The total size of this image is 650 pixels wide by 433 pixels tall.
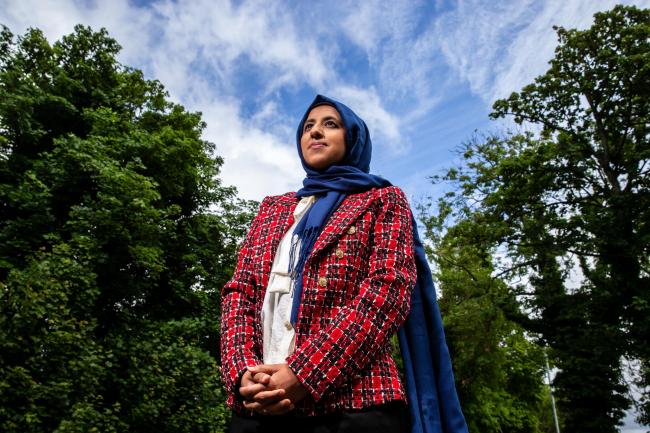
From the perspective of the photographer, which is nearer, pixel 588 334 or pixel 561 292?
pixel 588 334

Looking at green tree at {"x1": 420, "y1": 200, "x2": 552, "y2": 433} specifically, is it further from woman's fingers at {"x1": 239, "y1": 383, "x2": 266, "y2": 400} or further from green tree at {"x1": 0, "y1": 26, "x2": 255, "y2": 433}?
woman's fingers at {"x1": 239, "y1": 383, "x2": 266, "y2": 400}

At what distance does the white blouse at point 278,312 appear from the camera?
5.15 ft

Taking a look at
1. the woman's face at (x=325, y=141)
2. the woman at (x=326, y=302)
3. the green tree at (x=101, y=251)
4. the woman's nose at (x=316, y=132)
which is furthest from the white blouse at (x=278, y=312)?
the green tree at (x=101, y=251)

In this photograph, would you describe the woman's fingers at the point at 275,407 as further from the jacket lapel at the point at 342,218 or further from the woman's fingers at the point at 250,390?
the jacket lapel at the point at 342,218

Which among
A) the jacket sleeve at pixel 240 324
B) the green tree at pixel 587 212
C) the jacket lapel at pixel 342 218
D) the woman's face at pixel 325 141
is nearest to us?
the jacket sleeve at pixel 240 324

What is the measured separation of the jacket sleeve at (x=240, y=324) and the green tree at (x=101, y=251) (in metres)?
6.74

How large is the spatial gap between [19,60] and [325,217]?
49.9 feet

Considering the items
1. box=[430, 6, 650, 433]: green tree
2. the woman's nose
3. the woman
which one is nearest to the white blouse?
the woman

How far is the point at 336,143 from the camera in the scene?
206 cm

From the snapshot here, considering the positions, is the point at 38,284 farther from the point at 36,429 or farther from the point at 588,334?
the point at 588,334

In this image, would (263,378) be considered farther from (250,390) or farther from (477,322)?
(477,322)

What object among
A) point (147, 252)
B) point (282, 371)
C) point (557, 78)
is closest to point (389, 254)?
point (282, 371)

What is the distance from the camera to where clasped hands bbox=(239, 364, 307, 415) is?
4.39ft

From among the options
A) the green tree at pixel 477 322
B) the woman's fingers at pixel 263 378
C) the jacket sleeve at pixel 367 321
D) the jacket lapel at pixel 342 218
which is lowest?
the woman's fingers at pixel 263 378
